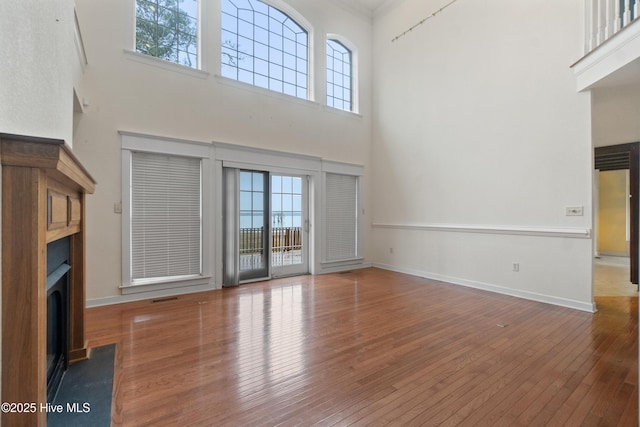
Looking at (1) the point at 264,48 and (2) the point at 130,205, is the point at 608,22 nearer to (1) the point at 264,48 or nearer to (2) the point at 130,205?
(1) the point at 264,48

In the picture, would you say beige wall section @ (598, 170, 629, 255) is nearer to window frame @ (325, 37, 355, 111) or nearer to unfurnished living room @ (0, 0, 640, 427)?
unfurnished living room @ (0, 0, 640, 427)

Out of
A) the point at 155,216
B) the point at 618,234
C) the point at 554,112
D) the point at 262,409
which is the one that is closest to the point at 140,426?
the point at 262,409

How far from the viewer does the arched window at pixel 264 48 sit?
4.96 m

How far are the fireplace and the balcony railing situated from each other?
17.2ft

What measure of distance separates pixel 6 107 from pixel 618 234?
38.0ft

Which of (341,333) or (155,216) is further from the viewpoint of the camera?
(155,216)

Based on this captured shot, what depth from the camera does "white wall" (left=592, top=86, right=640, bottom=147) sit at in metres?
4.20

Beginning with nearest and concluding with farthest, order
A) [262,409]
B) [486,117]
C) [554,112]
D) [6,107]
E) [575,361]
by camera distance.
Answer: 1. [6,107]
2. [262,409]
3. [575,361]
4. [554,112]
5. [486,117]

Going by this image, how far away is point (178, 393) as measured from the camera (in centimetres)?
196

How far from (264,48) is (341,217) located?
3554mm

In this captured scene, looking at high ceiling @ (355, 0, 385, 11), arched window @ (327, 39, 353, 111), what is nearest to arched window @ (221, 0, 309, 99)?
arched window @ (327, 39, 353, 111)

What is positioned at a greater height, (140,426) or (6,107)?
(6,107)

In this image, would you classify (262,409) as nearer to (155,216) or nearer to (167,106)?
(155,216)

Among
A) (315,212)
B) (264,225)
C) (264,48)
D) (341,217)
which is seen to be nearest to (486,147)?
(341,217)
